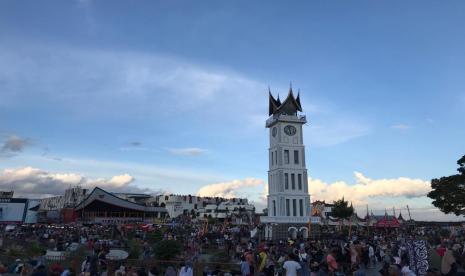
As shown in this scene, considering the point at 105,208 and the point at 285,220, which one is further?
the point at 105,208

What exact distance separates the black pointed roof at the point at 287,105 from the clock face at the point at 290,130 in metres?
2.58

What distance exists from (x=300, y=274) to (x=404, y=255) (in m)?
7.26

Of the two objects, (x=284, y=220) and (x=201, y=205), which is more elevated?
(x=201, y=205)

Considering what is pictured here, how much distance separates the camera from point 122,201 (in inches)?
3501

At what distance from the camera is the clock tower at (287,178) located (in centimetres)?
5156

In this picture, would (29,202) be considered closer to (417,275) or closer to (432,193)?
(432,193)

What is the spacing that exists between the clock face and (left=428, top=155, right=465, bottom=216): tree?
59.0 ft

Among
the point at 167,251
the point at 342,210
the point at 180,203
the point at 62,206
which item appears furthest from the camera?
the point at 180,203

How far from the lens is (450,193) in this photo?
4697 cm

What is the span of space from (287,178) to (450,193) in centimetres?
1872

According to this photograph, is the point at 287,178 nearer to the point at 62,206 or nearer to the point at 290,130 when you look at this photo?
the point at 290,130

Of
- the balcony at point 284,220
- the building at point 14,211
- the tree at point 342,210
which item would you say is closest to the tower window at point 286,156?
the balcony at point 284,220

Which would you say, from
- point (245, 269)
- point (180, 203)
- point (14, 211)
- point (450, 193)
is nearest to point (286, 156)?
point (450, 193)

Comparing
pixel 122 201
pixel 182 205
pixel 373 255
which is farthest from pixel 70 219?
pixel 373 255
